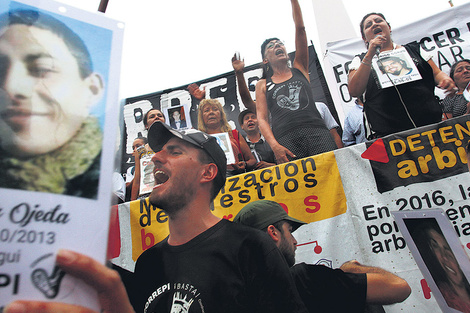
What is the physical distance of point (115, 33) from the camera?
2.85 feet

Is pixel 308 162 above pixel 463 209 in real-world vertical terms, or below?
above

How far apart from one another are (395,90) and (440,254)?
190 centimetres

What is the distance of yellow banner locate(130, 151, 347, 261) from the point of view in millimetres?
2572

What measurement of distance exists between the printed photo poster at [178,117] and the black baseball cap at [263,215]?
2256 millimetres

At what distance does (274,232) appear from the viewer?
7.55ft

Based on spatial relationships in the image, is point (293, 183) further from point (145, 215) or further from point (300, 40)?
point (300, 40)

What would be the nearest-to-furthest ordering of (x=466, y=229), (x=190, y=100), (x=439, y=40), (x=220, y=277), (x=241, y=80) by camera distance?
(x=220, y=277)
(x=466, y=229)
(x=241, y=80)
(x=439, y=40)
(x=190, y=100)

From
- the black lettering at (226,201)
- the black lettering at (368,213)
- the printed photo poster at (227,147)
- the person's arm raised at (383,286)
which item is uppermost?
the printed photo poster at (227,147)

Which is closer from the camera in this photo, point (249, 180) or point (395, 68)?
point (249, 180)

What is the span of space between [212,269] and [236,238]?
21 cm

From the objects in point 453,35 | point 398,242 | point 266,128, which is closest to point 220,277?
point 398,242

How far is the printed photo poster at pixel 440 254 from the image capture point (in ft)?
4.42

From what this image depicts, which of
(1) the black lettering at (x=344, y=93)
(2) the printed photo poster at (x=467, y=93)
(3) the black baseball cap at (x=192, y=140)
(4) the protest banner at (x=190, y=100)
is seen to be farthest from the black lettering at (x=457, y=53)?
(3) the black baseball cap at (x=192, y=140)

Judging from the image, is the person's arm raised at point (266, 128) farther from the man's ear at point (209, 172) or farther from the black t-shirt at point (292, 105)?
the man's ear at point (209, 172)
